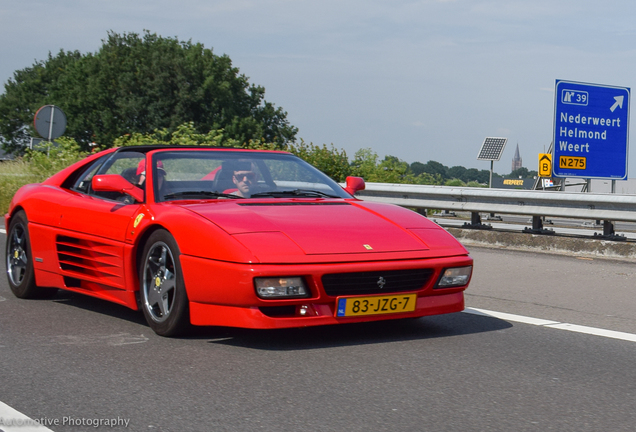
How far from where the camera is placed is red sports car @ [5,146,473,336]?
4.43 meters

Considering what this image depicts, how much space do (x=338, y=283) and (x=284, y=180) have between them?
157 centimetres

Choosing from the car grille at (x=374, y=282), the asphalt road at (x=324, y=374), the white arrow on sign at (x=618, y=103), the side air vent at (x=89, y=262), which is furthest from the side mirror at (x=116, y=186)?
the white arrow on sign at (x=618, y=103)

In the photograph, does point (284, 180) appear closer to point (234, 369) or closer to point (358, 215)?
point (358, 215)

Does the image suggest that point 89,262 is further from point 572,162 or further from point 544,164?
point 544,164

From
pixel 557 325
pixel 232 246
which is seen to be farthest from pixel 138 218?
pixel 557 325

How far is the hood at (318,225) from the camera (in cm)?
457

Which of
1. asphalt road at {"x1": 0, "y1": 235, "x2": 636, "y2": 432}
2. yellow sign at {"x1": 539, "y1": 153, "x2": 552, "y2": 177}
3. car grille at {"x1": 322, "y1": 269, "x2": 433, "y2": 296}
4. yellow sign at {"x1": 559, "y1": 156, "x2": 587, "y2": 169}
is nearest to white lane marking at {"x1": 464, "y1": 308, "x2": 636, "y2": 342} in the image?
asphalt road at {"x1": 0, "y1": 235, "x2": 636, "y2": 432}

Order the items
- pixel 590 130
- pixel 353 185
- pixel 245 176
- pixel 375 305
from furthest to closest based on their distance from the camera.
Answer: pixel 590 130 → pixel 353 185 → pixel 245 176 → pixel 375 305

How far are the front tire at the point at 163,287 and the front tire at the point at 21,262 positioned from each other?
1.68m

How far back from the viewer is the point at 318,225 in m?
4.77

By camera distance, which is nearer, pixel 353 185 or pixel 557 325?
pixel 557 325

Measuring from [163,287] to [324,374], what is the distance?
4.49 feet

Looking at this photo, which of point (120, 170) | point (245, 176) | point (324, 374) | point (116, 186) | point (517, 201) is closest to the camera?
point (324, 374)

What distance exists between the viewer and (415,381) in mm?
3865
